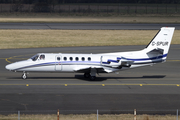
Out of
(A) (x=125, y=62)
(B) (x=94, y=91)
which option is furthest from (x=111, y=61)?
(B) (x=94, y=91)

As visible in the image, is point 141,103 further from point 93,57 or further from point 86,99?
point 93,57

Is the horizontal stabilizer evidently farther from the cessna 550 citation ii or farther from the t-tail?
the t-tail

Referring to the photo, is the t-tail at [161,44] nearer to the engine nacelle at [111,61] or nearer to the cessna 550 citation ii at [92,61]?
the cessna 550 citation ii at [92,61]

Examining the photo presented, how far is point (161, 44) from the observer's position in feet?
91.2

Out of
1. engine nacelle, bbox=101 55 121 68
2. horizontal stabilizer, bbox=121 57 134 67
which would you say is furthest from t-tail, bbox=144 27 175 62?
engine nacelle, bbox=101 55 121 68

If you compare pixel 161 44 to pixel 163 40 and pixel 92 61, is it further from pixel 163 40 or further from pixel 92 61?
pixel 92 61

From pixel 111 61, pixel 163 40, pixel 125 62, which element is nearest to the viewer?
pixel 111 61

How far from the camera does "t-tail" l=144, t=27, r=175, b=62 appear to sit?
2761 cm

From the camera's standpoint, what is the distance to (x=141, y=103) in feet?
66.8

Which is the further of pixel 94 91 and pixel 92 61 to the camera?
pixel 92 61

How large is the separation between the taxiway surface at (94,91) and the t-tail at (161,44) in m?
2.54

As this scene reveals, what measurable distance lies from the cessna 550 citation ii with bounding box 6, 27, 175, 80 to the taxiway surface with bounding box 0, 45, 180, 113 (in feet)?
3.78

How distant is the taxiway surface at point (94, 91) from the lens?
19.7m

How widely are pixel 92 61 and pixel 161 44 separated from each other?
7128 millimetres
